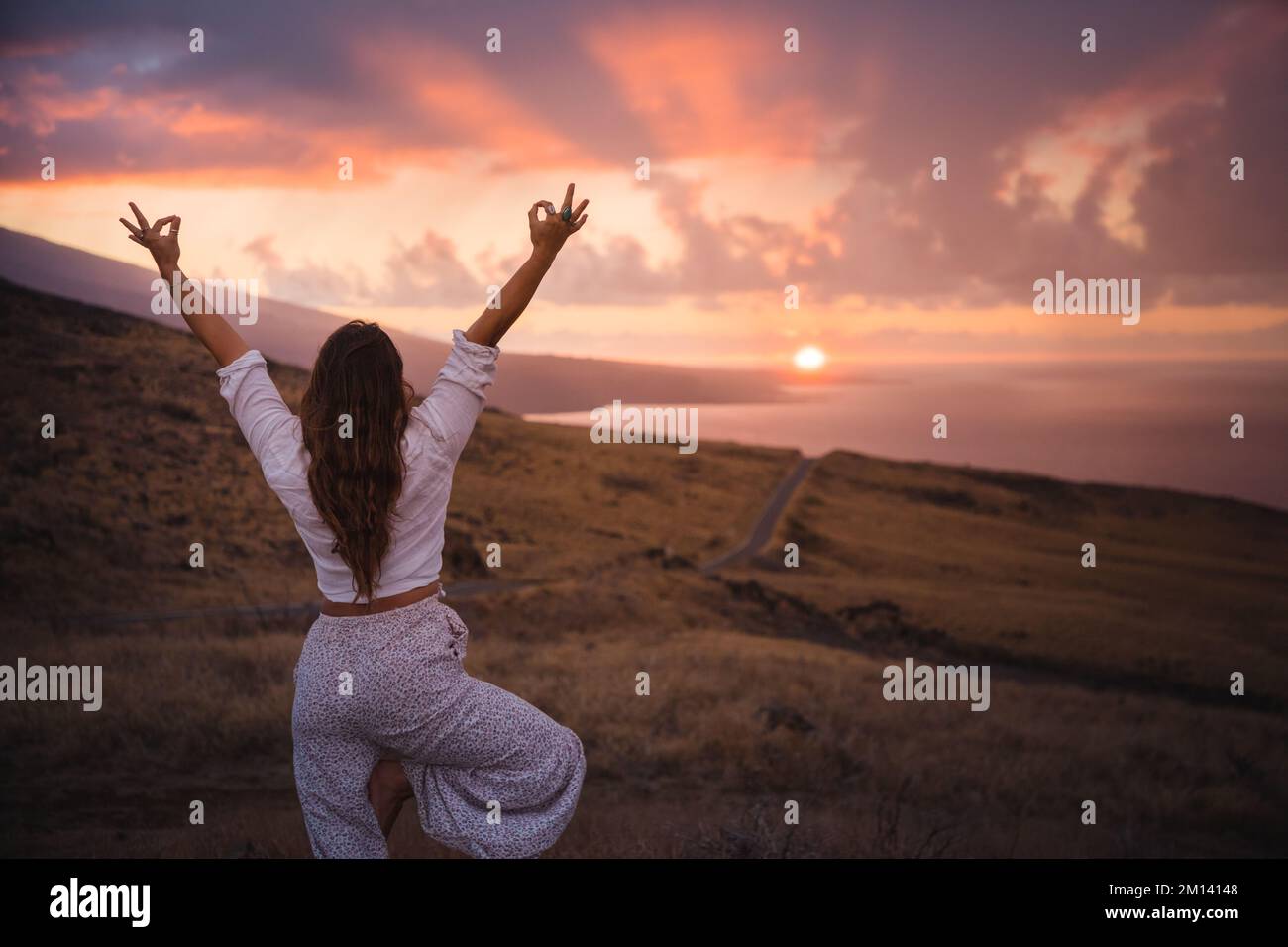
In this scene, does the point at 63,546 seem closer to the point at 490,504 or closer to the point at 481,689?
the point at 490,504

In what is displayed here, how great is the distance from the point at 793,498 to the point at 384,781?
Answer: 54662 millimetres

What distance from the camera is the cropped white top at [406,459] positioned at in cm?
302

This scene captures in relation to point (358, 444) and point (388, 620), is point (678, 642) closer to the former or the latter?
point (388, 620)

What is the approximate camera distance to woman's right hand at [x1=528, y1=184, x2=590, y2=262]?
339 cm

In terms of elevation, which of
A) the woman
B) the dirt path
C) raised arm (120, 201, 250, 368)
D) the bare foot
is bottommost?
the dirt path

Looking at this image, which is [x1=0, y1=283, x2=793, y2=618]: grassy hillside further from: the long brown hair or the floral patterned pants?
the long brown hair

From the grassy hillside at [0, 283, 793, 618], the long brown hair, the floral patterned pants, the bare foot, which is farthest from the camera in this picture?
the grassy hillside at [0, 283, 793, 618]

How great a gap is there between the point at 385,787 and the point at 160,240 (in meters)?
1.91

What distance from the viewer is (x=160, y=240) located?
3.51 meters

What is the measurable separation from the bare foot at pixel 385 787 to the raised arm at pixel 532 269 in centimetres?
133

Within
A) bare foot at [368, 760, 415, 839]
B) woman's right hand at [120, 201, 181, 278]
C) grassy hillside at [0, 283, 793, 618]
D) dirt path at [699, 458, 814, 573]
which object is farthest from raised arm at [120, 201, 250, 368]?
dirt path at [699, 458, 814, 573]

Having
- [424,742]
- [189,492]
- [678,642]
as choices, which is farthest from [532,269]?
[189,492]

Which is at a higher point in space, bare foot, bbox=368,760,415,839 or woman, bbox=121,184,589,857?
woman, bbox=121,184,589,857

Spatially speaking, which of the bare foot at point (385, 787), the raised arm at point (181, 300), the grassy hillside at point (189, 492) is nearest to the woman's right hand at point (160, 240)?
the raised arm at point (181, 300)
